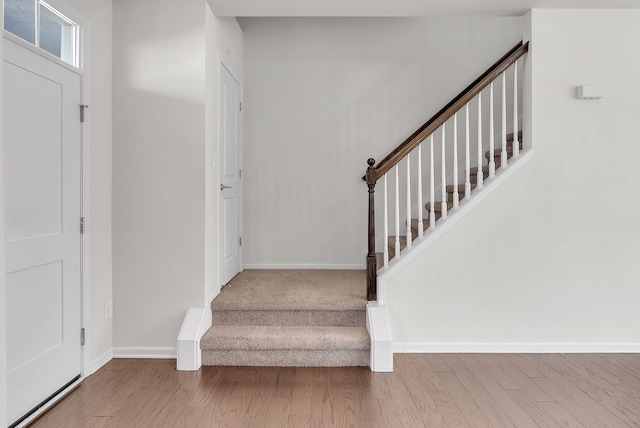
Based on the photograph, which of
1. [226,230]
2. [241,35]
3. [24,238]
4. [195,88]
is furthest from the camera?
[241,35]

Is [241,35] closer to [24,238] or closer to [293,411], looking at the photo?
[24,238]

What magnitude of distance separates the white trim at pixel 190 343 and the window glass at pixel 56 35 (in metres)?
1.79

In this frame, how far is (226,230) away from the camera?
12.6 ft

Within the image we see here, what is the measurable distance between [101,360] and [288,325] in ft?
4.15

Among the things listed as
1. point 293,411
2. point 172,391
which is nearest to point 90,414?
point 172,391

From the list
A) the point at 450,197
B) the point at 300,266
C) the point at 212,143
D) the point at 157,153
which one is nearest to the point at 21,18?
the point at 157,153

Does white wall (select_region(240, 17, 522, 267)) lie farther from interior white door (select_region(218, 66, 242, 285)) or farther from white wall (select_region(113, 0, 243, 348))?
white wall (select_region(113, 0, 243, 348))

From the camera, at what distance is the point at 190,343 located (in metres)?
2.96

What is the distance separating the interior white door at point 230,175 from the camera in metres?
3.70

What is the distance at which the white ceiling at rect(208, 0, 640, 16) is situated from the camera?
3.14m

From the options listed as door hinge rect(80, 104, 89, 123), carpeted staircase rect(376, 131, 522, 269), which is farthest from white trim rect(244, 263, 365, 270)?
door hinge rect(80, 104, 89, 123)

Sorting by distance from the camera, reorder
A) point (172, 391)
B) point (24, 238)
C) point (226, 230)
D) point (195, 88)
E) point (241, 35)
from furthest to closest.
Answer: point (241, 35) < point (226, 230) < point (195, 88) < point (172, 391) < point (24, 238)

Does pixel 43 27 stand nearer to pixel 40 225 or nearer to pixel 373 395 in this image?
pixel 40 225

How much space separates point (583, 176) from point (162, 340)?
325 centimetres
